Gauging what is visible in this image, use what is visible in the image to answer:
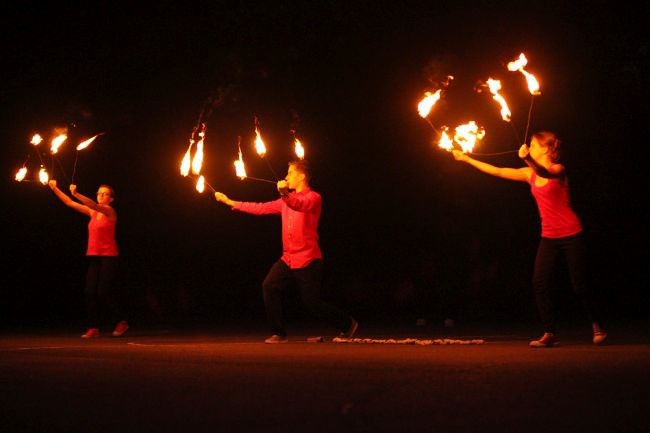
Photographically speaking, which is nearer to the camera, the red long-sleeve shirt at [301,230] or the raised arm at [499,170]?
the raised arm at [499,170]

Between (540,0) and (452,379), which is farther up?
(540,0)

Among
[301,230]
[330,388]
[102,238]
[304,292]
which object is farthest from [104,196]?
[330,388]

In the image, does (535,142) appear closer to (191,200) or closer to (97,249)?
(97,249)

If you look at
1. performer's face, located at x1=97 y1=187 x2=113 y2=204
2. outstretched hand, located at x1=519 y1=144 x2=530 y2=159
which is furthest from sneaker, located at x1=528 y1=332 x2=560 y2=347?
performer's face, located at x1=97 y1=187 x2=113 y2=204

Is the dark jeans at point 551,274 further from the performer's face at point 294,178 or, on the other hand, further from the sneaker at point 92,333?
the sneaker at point 92,333

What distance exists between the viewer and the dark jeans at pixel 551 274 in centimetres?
1011

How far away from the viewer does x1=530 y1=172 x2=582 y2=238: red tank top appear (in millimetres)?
10172

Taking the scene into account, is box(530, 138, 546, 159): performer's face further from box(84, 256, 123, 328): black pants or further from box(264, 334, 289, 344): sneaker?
box(84, 256, 123, 328): black pants

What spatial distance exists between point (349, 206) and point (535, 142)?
812 centimetres

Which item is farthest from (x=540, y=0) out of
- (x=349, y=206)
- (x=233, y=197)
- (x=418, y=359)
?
(x=418, y=359)

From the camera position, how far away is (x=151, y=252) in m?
19.4

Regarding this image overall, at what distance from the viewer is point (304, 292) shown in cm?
1123

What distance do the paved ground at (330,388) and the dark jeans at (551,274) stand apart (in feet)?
1.20

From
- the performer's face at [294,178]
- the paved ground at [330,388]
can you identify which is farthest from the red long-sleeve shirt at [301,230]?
the paved ground at [330,388]
